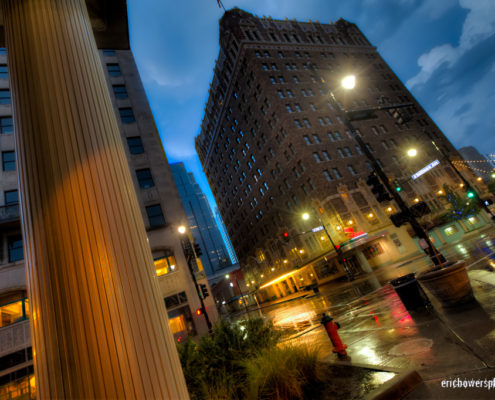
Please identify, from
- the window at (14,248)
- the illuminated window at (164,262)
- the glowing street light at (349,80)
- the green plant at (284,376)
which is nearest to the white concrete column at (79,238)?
the green plant at (284,376)

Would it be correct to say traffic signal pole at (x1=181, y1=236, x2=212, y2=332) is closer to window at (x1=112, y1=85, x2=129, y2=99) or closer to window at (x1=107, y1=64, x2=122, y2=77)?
window at (x1=112, y1=85, x2=129, y2=99)

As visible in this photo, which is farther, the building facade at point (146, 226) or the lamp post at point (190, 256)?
the lamp post at point (190, 256)

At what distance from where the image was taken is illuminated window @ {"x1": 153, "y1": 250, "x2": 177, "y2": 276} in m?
18.6

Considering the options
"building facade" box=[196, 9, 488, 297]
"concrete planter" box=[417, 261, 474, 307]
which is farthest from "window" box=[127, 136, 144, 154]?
"concrete planter" box=[417, 261, 474, 307]

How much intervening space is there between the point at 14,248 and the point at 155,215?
30.6 feet

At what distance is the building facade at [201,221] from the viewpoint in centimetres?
13762

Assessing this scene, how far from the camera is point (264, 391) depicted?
3922 mm

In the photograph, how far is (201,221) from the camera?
147 meters

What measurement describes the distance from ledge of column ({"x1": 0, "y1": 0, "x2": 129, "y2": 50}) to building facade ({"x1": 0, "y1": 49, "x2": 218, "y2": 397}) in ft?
52.5

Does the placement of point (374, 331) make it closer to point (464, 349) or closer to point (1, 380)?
point (464, 349)

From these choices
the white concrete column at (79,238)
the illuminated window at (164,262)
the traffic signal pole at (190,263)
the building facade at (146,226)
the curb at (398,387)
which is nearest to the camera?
the white concrete column at (79,238)

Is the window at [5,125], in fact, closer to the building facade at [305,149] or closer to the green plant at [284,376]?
the building facade at [305,149]

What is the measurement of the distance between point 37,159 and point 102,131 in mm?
463

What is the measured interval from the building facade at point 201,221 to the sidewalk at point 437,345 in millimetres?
127927
